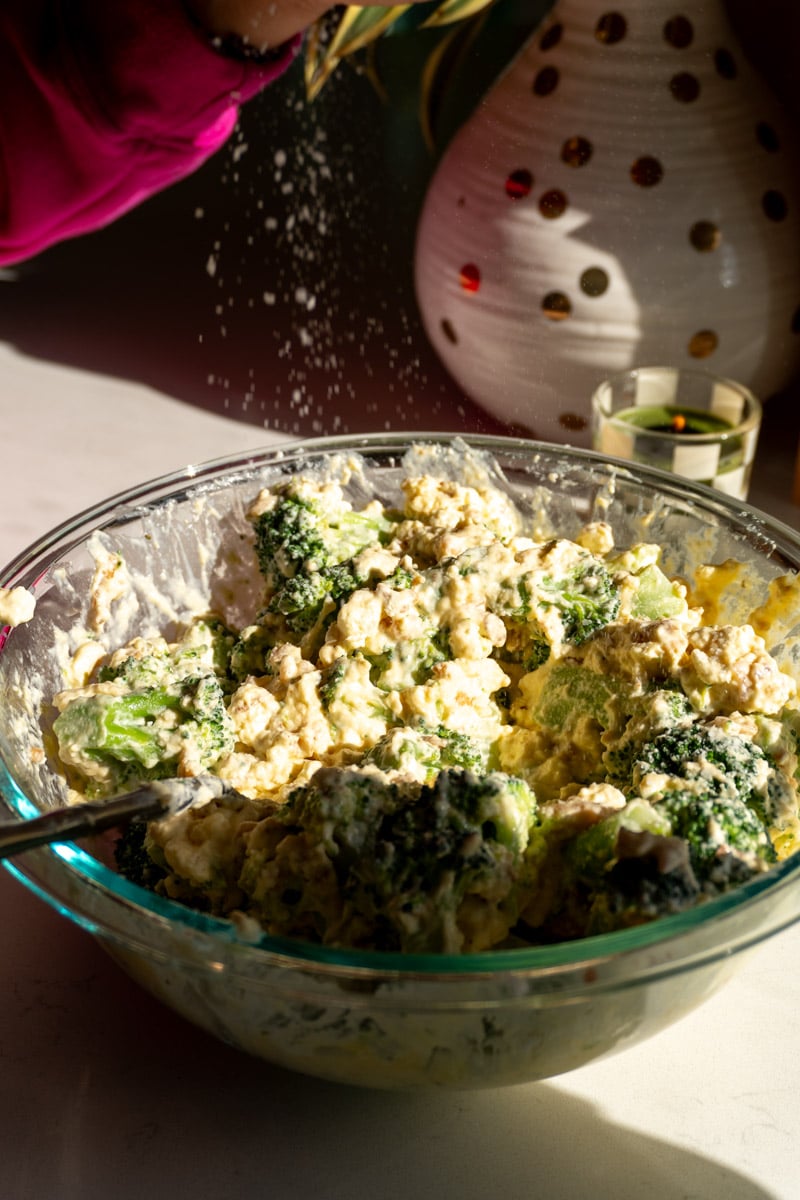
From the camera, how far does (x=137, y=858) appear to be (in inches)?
27.8

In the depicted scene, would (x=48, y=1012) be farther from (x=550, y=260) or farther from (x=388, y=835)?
(x=550, y=260)

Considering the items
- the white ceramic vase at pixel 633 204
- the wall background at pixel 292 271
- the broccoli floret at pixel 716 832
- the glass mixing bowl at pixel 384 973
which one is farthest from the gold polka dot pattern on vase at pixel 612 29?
the broccoli floret at pixel 716 832

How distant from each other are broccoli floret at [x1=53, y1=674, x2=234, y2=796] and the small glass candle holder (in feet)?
2.12

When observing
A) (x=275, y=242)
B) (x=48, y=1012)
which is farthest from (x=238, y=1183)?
(x=275, y=242)

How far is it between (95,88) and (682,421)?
2.84 feet

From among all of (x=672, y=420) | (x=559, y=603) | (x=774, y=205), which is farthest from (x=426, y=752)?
(x=774, y=205)

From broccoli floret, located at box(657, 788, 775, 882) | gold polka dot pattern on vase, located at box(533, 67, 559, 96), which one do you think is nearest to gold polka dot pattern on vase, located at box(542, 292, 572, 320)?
gold polka dot pattern on vase, located at box(533, 67, 559, 96)

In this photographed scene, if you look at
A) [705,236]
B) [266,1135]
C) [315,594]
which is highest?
[705,236]

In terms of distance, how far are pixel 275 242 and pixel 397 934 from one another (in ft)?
5.69

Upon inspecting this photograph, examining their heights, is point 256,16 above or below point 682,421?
above

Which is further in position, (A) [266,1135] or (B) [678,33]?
(B) [678,33]

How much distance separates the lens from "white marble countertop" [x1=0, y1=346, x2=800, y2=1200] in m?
0.67

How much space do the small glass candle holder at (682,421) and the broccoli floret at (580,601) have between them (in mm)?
453

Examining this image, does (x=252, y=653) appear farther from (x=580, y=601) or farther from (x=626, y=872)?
(x=626, y=872)
